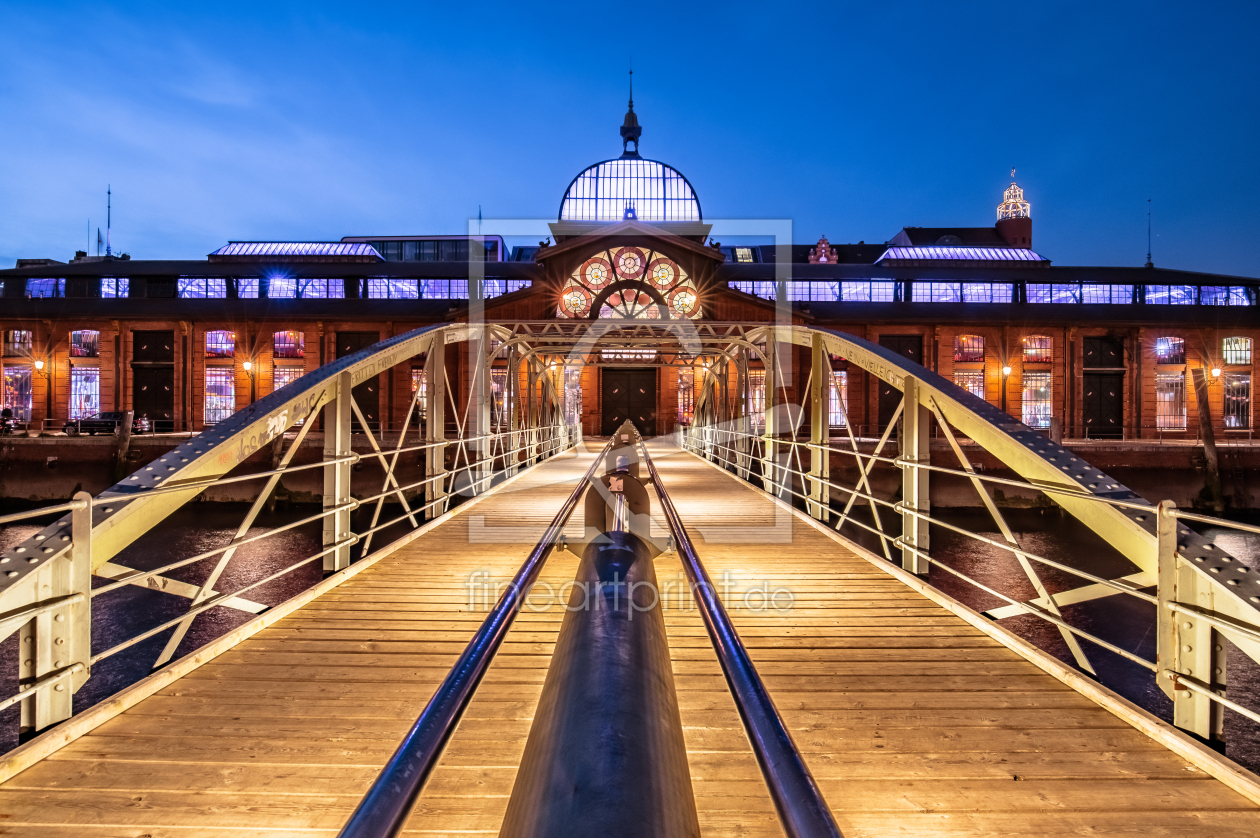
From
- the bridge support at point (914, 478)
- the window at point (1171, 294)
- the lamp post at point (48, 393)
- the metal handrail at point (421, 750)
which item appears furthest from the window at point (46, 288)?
the window at point (1171, 294)

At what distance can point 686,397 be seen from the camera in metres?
31.6

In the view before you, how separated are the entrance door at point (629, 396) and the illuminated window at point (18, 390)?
26507 mm

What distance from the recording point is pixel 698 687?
346 cm

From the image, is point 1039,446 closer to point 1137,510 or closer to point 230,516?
point 1137,510

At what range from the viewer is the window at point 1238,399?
29328 millimetres

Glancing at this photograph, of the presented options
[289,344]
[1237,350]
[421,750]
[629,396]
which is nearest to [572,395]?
[629,396]

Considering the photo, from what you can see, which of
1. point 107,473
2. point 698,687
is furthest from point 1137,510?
point 107,473

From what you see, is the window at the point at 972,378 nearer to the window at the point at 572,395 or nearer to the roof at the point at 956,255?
the roof at the point at 956,255

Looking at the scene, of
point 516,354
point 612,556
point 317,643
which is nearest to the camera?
point 612,556

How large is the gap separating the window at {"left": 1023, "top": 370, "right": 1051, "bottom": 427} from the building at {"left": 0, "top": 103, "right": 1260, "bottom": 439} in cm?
6

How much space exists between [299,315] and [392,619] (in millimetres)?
28930

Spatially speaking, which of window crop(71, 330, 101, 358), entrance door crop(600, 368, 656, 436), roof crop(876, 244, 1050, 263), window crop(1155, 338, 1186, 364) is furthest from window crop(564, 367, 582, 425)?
window crop(1155, 338, 1186, 364)

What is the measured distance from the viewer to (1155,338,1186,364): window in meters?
29.6

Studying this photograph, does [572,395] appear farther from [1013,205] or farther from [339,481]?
[1013,205]
